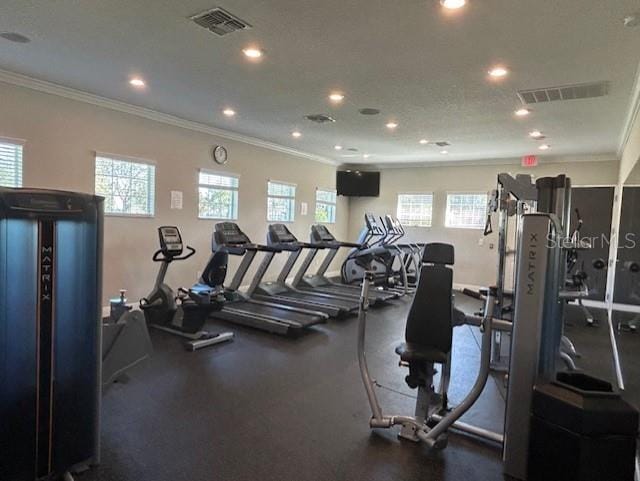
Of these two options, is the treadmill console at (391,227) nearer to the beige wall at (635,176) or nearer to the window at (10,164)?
the beige wall at (635,176)

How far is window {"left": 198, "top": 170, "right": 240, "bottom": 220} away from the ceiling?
1112 mm

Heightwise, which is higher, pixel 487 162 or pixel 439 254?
pixel 487 162

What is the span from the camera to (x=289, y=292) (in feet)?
23.7

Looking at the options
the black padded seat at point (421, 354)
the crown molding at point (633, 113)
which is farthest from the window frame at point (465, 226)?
the black padded seat at point (421, 354)

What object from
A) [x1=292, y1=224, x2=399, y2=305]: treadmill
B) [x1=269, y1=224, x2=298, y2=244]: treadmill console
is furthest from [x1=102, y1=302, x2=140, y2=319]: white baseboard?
[x1=292, y1=224, x2=399, y2=305]: treadmill

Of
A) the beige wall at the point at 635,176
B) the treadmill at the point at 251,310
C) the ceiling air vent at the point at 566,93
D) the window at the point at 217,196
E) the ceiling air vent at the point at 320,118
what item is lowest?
the treadmill at the point at 251,310

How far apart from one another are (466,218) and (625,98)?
16.8 feet

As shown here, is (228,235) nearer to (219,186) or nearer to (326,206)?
(219,186)

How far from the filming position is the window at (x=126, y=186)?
5.53 meters

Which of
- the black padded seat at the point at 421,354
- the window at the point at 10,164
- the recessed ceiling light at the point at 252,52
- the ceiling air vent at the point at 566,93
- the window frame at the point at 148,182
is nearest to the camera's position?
the black padded seat at the point at 421,354

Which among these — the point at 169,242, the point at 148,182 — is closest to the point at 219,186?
the point at 148,182

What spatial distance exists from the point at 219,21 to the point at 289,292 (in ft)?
15.9

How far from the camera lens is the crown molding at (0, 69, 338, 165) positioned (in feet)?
15.2

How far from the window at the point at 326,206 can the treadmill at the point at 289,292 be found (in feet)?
10.1
